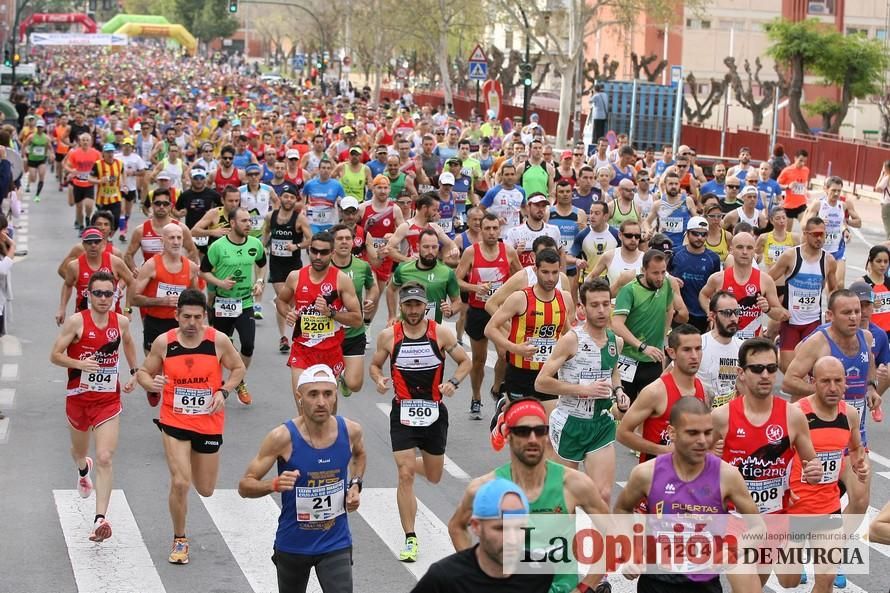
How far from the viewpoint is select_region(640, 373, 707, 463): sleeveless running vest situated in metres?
8.97

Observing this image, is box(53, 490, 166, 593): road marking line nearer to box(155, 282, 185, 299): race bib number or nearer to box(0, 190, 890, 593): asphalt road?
box(0, 190, 890, 593): asphalt road

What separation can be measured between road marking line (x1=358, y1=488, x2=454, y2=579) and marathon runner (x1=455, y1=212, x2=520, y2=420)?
8.75 ft

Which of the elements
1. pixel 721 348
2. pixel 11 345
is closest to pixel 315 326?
pixel 721 348

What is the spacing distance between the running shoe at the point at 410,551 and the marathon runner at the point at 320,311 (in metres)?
2.75

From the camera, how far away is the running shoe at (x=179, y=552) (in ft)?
32.1

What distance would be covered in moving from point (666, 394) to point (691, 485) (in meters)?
1.82

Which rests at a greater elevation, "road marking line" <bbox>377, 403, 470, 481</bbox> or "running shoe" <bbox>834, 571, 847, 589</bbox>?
"running shoe" <bbox>834, 571, 847, 589</bbox>

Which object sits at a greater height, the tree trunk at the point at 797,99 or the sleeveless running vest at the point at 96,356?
the tree trunk at the point at 797,99

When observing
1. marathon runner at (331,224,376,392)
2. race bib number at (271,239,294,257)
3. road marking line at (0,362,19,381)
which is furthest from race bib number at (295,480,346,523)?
race bib number at (271,239,294,257)

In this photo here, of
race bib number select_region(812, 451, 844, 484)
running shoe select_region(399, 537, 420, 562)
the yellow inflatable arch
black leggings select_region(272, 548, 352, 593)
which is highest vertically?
the yellow inflatable arch

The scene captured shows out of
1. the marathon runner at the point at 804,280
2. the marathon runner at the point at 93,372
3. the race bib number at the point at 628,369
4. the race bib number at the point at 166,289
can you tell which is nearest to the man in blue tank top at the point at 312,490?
the marathon runner at the point at 93,372

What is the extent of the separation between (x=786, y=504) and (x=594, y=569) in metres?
2.01

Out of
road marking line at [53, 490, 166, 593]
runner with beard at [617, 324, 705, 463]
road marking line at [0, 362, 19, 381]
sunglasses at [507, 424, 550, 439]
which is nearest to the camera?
sunglasses at [507, 424, 550, 439]

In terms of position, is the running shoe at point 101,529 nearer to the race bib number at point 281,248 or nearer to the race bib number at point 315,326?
the race bib number at point 315,326
